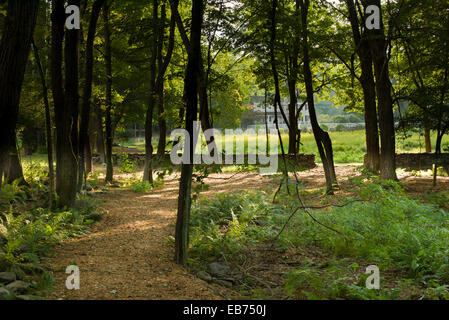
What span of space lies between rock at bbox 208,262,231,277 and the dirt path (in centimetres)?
40

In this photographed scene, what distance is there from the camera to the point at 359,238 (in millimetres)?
5969

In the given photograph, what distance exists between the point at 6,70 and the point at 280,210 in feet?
19.7

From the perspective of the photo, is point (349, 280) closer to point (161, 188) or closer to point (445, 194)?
point (445, 194)

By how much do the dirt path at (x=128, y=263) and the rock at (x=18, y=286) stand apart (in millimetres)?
298

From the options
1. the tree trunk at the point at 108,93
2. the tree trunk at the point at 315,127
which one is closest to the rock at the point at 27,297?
the tree trunk at the point at 315,127

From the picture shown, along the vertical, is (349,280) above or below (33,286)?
below

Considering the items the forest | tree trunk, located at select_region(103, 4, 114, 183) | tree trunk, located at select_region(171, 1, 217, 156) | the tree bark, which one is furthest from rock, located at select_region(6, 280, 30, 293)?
the tree bark

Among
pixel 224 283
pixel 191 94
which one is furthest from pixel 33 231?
pixel 191 94

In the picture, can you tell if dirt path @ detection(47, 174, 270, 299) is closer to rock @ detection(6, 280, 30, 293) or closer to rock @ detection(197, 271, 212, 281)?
rock @ detection(197, 271, 212, 281)

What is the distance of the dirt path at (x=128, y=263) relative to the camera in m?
4.26

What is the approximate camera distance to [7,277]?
161 inches

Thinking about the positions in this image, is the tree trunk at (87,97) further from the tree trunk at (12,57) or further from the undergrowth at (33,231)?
the tree trunk at (12,57)

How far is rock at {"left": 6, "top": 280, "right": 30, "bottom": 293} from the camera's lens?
3.84m
